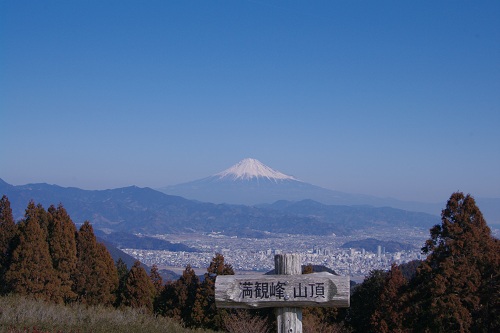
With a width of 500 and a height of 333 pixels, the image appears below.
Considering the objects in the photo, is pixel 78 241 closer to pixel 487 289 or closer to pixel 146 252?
pixel 487 289

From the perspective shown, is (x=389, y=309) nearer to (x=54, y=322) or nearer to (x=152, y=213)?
(x=54, y=322)

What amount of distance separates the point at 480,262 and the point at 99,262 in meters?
12.4

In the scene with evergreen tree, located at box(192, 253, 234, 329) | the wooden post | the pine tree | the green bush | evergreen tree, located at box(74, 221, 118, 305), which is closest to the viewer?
the wooden post

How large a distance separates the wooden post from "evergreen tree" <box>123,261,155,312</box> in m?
15.0

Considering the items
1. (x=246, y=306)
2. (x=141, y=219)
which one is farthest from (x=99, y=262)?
(x=141, y=219)

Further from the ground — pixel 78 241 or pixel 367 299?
pixel 78 241

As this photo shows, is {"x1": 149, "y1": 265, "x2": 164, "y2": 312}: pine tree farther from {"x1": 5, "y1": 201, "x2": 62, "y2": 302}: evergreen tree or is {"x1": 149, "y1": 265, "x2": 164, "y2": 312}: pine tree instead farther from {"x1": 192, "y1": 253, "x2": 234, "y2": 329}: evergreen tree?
{"x1": 5, "y1": 201, "x2": 62, "y2": 302}: evergreen tree

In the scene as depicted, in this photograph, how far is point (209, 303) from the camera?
18078 millimetres

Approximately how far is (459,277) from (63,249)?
40.5 feet

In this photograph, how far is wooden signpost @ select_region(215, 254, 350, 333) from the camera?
4.70 meters

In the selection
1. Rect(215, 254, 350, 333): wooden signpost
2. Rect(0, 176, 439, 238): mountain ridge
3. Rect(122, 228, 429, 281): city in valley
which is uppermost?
Rect(0, 176, 439, 238): mountain ridge

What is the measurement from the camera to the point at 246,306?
4.82 m

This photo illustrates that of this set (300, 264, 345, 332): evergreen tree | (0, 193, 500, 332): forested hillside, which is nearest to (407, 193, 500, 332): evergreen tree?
(0, 193, 500, 332): forested hillside

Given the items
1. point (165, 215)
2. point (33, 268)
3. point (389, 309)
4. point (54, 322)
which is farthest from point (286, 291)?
point (165, 215)
